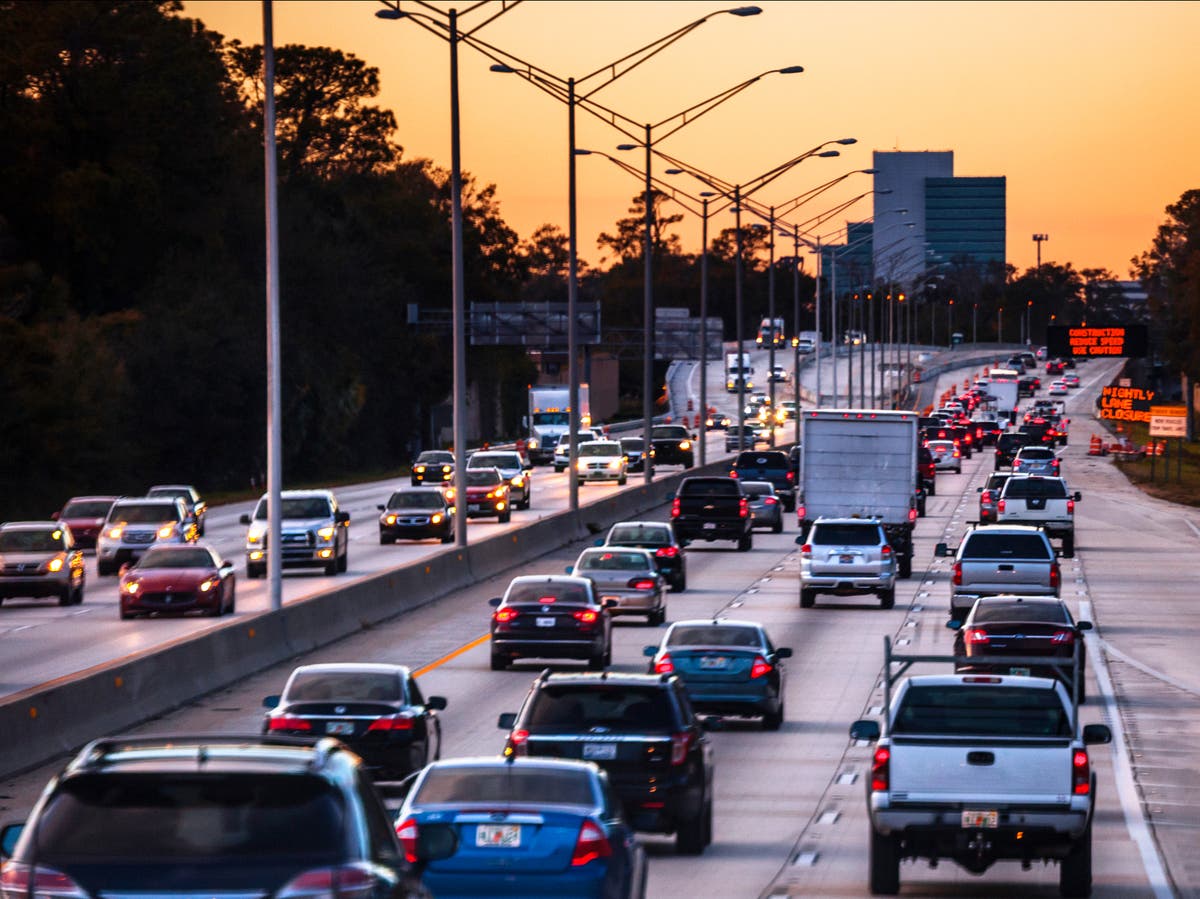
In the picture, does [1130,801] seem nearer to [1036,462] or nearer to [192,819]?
[192,819]

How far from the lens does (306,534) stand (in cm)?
4706

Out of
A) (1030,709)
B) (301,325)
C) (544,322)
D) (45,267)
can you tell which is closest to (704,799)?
(1030,709)

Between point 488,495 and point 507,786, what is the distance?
5223cm

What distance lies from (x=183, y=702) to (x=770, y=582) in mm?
21753

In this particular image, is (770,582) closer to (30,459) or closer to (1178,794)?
(1178,794)

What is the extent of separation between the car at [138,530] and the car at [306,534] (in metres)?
2.16

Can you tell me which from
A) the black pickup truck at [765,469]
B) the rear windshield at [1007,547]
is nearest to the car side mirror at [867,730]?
the rear windshield at [1007,547]

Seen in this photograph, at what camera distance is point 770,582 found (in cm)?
4772

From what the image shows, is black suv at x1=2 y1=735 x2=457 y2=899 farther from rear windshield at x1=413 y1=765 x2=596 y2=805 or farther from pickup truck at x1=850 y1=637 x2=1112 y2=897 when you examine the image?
pickup truck at x1=850 y1=637 x2=1112 y2=897

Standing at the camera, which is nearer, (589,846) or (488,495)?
(589,846)

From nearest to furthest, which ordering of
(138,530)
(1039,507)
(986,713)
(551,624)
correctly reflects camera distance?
(986,713)
(551,624)
(138,530)
(1039,507)

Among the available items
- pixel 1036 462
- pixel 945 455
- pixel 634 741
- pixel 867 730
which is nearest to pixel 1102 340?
pixel 945 455

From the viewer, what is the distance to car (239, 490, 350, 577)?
47062 millimetres

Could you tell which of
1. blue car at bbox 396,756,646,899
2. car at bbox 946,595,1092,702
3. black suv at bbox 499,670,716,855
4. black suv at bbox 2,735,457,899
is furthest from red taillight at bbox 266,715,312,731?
black suv at bbox 2,735,457,899
